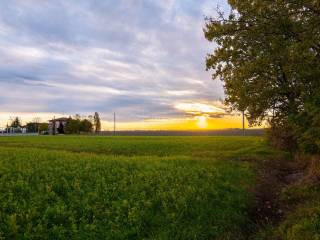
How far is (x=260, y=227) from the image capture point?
1588 cm

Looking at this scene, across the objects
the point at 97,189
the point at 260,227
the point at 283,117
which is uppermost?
the point at 283,117

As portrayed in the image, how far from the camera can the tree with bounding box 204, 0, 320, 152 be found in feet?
77.6

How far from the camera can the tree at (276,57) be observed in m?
23.7

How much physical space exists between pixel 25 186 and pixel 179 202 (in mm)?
6951

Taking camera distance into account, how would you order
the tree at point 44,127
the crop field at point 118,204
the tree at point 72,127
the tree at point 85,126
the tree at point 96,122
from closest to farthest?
the crop field at point 118,204 < the tree at point 72,127 < the tree at point 85,126 < the tree at point 44,127 < the tree at point 96,122

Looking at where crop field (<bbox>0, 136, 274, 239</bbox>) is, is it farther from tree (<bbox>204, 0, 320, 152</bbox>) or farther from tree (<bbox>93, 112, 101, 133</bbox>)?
tree (<bbox>93, 112, 101, 133</bbox>)

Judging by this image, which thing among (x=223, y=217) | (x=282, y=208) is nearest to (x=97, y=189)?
(x=223, y=217)

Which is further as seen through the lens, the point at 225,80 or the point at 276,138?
the point at 276,138

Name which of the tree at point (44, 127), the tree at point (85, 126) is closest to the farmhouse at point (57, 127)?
the tree at point (44, 127)

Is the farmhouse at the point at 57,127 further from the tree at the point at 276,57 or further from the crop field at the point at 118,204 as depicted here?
the crop field at the point at 118,204

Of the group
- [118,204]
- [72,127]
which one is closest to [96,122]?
[72,127]

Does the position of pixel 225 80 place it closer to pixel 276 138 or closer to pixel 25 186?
pixel 276 138

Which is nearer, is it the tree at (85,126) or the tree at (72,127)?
the tree at (72,127)

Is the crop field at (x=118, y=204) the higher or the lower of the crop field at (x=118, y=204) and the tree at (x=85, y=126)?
the lower
